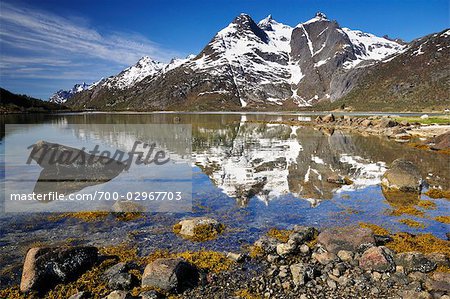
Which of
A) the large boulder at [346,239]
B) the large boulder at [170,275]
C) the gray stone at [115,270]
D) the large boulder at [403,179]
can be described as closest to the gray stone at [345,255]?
the large boulder at [346,239]

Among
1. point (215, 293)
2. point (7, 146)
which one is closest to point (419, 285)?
point (215, 293)

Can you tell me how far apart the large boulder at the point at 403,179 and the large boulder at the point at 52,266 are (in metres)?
22.7

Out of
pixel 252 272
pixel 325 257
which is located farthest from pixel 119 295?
pixel 325 257

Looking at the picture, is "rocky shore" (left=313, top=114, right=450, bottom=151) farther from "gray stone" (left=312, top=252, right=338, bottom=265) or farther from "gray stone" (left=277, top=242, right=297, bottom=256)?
"gray stone" (left=277, top=242, right=297, bottom=256)

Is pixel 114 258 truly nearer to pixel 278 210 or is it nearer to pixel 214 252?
pixel 214 252

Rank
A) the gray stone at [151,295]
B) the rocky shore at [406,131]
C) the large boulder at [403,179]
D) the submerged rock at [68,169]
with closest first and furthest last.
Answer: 1. the gray stone at [151,295]
2. the large boulder at [403,179]
3. the submerged rock at [68,169]
4. the rocky shore at [406,131]

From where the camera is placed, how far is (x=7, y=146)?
47.2 meters

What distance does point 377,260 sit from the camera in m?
13.4

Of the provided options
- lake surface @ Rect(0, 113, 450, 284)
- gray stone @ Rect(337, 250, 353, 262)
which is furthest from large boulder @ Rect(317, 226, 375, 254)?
lake surface @ Rect(0, 113, 450, 284)

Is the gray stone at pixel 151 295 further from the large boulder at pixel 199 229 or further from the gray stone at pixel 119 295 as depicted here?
the large boulder at pixel 199 229

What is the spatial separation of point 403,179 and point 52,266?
82.1 ft

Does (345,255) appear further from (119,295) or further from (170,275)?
(119,295)

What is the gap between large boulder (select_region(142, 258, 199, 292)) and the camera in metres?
12.2

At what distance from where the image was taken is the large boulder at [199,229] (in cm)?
1700
